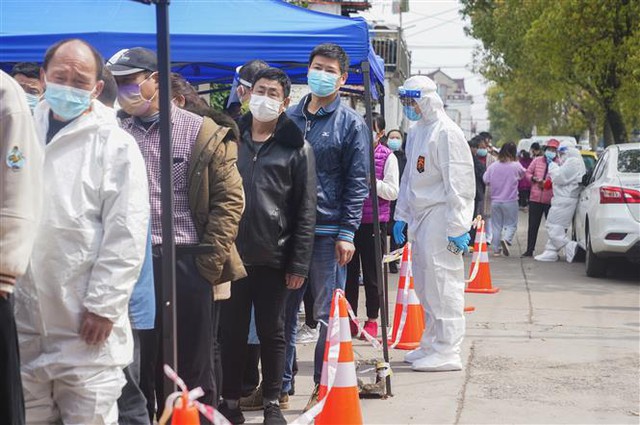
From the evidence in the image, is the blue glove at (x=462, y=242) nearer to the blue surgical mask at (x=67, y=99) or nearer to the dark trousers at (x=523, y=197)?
the blue surgical mask at (x=67, y=99)

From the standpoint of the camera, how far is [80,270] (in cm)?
398

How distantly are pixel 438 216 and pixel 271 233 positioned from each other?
2264 millimetres

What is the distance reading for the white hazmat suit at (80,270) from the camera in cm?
397

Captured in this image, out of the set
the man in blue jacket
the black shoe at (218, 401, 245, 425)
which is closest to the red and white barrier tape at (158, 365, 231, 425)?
the black shoe at (218, 401, 245, 425)

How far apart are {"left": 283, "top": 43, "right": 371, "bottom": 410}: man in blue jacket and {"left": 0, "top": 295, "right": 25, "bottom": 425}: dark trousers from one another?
3032 mm

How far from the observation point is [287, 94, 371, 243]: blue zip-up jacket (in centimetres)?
671

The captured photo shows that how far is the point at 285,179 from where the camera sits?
608cm

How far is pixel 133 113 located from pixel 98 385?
163cm

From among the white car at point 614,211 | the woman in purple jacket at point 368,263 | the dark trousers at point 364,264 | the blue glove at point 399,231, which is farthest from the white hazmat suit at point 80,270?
the white car at point 614,211

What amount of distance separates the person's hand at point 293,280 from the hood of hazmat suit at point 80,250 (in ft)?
6.65

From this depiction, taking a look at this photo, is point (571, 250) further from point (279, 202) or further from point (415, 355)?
point (279, 202)

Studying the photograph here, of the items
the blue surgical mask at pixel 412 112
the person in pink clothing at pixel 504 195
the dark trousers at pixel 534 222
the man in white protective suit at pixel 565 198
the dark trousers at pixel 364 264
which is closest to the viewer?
the blue surgical mask at pixel 412 112

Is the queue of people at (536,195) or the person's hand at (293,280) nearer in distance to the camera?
the person's hand at (293,280)

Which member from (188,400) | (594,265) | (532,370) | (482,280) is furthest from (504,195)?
(188,400)
